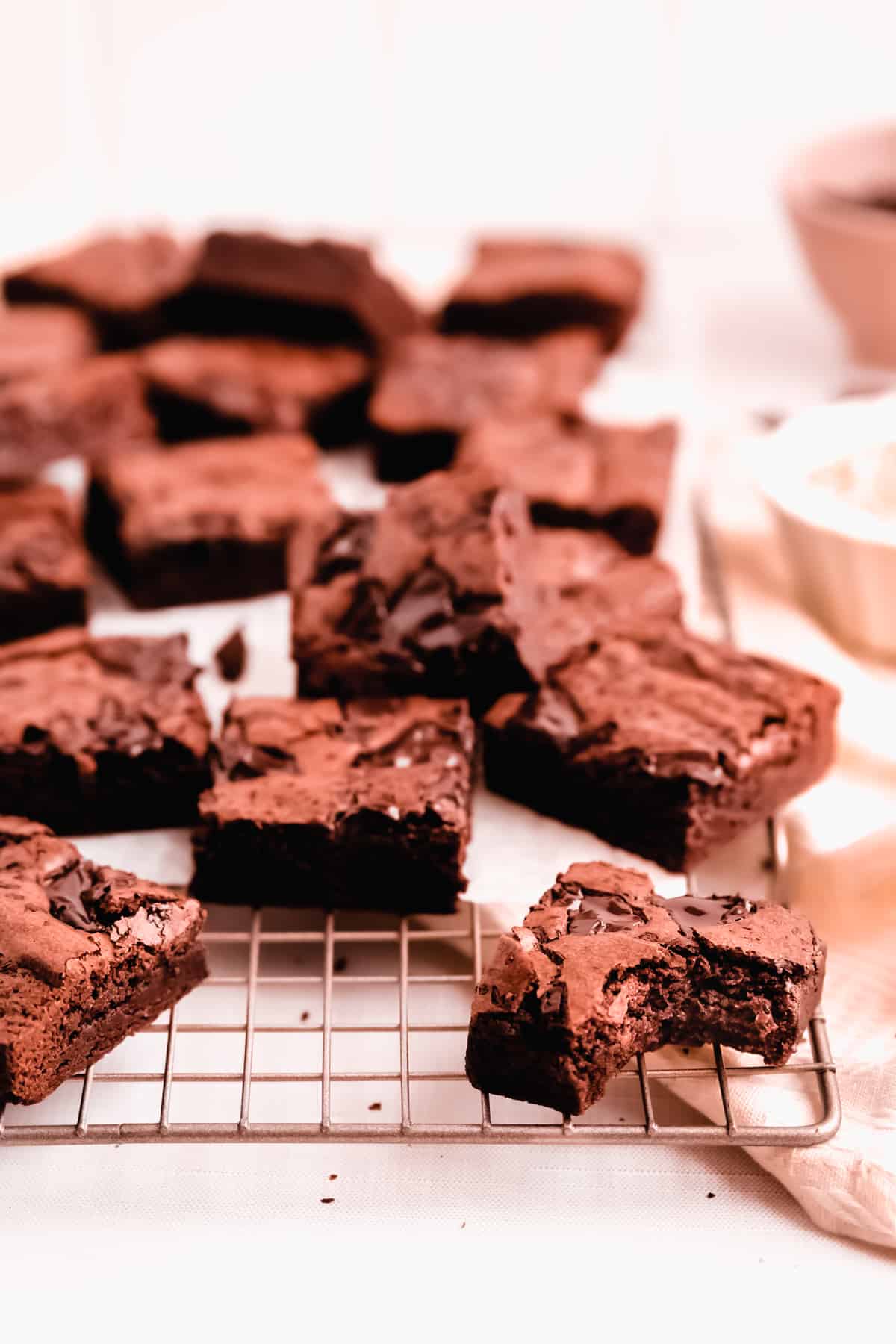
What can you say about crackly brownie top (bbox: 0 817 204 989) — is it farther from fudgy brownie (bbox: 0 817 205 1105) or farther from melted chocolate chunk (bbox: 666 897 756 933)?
melted chocolate chunk (bbox: 666 897 756 933)

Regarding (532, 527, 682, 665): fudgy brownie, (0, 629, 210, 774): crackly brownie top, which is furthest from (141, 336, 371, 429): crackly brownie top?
(0, 629, 210, 774): crackly brownie top

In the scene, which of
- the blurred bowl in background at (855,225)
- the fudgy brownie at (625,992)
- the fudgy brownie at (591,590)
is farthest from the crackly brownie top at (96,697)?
the blurred bowl in background at (855,225)

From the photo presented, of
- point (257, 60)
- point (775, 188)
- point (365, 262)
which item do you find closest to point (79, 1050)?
point (365, 262)

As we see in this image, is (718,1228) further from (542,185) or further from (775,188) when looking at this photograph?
(542,185)

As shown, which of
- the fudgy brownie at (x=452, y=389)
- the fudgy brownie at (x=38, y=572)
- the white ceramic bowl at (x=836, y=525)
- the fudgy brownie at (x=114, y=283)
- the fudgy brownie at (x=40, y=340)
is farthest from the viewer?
the fudgy brownie at (x=114, y=283)

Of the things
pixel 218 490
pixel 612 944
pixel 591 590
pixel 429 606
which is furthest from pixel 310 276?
pixel 612 944

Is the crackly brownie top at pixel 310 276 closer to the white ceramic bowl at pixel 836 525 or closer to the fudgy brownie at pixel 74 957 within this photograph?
the white ceramic bowl at pixel 836 525
